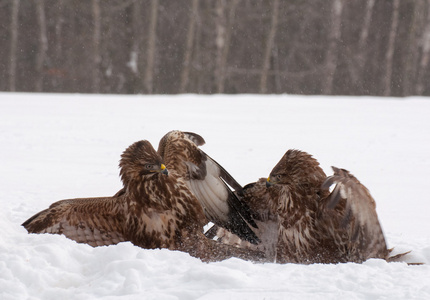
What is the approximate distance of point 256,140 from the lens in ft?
33.2

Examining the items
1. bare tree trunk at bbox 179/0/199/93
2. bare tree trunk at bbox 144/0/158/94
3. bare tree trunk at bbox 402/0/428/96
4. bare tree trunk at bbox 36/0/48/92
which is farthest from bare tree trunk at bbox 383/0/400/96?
bare tree trunk at bbox 36/0/48/92

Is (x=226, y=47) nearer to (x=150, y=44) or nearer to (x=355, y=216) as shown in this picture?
(x=150, y=44)

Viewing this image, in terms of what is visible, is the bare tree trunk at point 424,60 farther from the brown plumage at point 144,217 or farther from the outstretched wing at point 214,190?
the brown plumage at point 144,217

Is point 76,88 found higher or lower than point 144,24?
lower

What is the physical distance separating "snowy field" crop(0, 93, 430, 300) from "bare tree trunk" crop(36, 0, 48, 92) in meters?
9.14

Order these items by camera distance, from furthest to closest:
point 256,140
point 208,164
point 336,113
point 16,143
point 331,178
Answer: point 336,113 < point 256,140 < point 16,143 < point 208,164 < point 331,178

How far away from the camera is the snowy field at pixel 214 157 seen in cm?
289

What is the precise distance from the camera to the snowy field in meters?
2.89

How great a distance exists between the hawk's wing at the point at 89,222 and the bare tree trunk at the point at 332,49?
19885 millimetres

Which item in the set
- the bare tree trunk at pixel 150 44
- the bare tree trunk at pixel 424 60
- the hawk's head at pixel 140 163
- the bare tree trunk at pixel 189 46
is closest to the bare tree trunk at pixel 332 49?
the bare tree trunk at pixel 424 60

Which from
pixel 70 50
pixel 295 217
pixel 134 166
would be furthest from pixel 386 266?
pixel 70 50

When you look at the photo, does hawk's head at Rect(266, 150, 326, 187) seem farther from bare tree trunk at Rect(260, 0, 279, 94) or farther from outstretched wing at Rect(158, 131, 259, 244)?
bare tree trunk at Rect(260, 0, 279, 94)

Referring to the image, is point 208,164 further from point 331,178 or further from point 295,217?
point 331,178

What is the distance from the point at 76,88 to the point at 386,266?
879 inches
